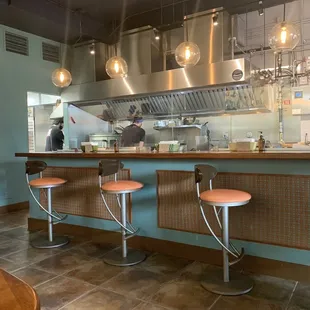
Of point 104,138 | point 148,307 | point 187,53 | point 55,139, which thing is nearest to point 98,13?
point 187,53

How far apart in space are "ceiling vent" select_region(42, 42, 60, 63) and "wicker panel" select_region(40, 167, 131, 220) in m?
3.21

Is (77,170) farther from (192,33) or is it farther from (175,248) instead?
(192,33)

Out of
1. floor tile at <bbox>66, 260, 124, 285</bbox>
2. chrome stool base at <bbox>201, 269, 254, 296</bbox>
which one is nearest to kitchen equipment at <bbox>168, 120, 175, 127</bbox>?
floor tile at <bbox>66, 260, 124, 285</bbox>

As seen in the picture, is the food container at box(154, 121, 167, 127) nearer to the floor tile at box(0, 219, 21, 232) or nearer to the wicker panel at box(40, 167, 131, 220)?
the wicker panel at box(40, 167, 131, 220)

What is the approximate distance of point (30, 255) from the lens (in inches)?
132

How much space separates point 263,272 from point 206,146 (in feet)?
11.2

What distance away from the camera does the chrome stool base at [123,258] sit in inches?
120

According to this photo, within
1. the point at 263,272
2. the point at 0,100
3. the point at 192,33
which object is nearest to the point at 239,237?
the point at 263,272

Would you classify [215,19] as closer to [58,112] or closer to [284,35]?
[284,35]

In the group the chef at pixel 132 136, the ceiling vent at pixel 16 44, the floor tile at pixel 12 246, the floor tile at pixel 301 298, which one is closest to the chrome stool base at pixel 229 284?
the floor tile at pixel 301 298

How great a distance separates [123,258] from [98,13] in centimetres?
416

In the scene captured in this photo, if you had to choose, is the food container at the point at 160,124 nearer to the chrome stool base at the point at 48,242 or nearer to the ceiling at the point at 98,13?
the ceiling at the point at 98,13

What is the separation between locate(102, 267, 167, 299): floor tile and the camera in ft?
8.11

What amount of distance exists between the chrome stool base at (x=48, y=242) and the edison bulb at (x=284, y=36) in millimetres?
3517
